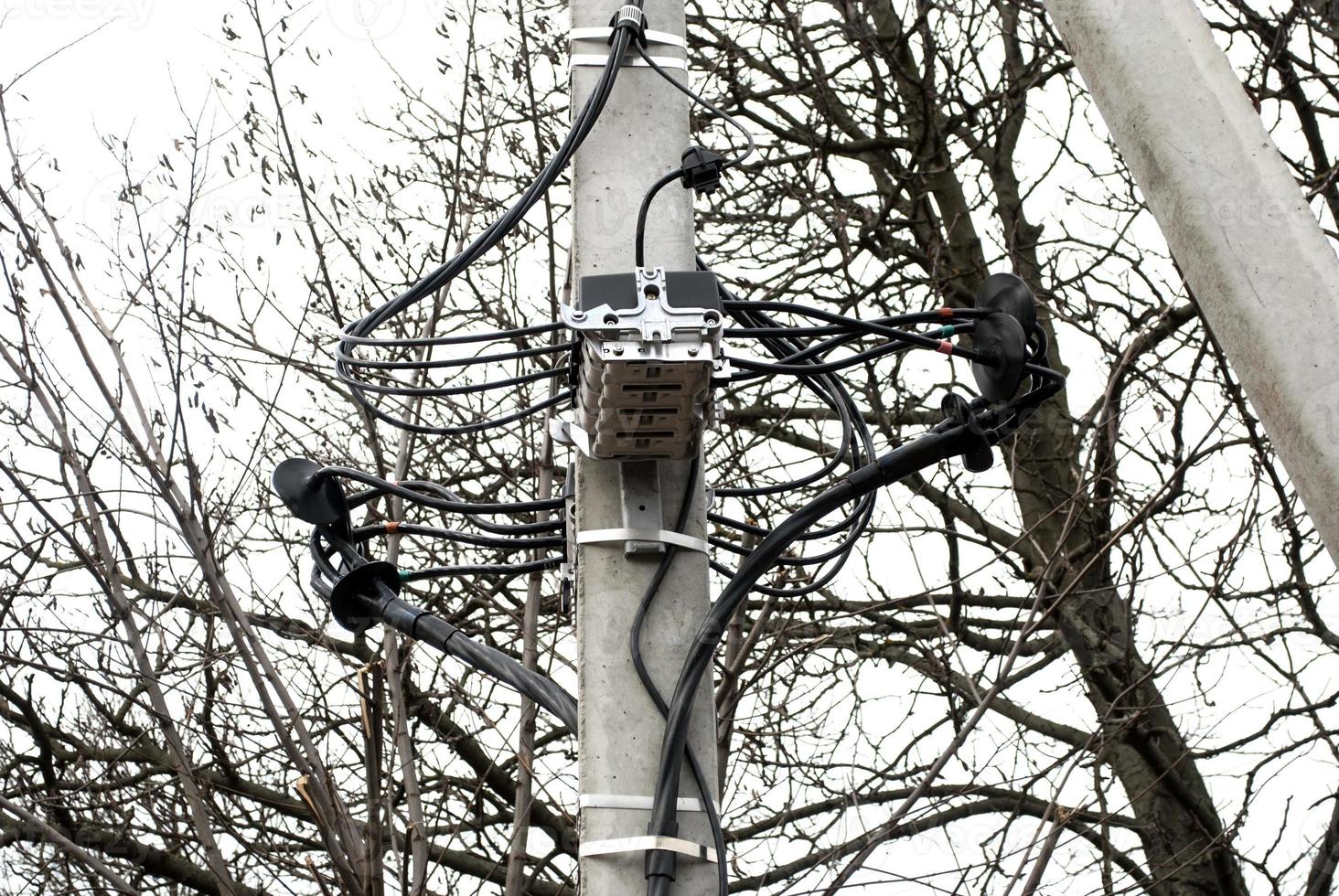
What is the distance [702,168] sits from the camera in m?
2.75

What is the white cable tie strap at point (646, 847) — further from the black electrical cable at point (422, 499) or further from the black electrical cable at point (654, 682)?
the black electrical cable at point (422, 499)

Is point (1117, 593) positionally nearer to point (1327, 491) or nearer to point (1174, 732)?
point (1174, 732)

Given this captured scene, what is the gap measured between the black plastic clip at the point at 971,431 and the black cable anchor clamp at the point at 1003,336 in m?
0.07

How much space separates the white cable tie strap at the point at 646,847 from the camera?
2.43 meters

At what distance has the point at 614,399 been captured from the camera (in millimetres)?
2477

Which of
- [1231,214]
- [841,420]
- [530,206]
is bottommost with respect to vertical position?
[1231,214]

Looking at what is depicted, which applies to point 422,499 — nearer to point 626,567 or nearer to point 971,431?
point 626,567

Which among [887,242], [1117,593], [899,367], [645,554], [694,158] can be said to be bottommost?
[645,554]

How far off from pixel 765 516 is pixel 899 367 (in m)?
1.69

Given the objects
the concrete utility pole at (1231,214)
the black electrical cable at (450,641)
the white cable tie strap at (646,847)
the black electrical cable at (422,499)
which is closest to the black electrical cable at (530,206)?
the black electrical cable at (422,499)

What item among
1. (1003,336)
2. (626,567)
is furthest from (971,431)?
(626,567)

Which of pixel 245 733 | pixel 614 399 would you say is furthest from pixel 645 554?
pixel 245 733

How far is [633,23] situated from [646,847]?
1686mm

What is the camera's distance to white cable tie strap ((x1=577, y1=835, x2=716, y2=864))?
2.43 meters
